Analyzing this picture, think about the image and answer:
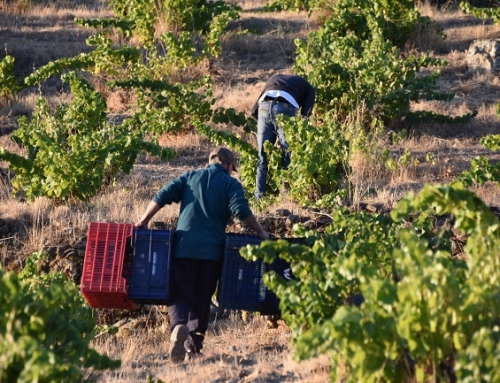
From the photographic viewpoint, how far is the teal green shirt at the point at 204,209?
28.0ft

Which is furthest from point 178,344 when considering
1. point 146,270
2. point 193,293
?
point 146,270

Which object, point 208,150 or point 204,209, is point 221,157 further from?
point 208,150

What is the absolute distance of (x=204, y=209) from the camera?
8.59 meters

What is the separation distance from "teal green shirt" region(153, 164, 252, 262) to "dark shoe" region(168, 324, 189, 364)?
0.53 m

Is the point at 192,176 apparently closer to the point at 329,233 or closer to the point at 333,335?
the point at 329,233

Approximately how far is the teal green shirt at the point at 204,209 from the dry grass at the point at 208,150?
0.79 m

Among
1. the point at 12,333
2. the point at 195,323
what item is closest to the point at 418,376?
the point at 12,333

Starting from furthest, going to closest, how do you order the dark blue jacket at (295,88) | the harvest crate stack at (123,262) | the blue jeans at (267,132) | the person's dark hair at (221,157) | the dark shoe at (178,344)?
the dark blue jacket at (295,88) → the blue jeans at (267,132) → the person's dark hair at (221,157) → the harvest crate stack at (123,262) → the dark shoe at (178,344)

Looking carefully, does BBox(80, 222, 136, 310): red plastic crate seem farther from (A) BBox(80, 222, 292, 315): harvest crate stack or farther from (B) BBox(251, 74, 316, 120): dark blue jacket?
(B) BBox(251, 74, 316, 120): dark blue jacket

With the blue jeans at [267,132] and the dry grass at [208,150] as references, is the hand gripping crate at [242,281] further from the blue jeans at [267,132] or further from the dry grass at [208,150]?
the blue jeans at [267,132]

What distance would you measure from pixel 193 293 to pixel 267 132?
3168 mm

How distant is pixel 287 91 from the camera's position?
11430 millimetres

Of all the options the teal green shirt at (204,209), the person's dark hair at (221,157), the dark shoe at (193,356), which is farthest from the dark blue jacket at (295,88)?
the dark shoe at (193,356)

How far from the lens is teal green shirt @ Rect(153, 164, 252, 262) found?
8.54 meters
